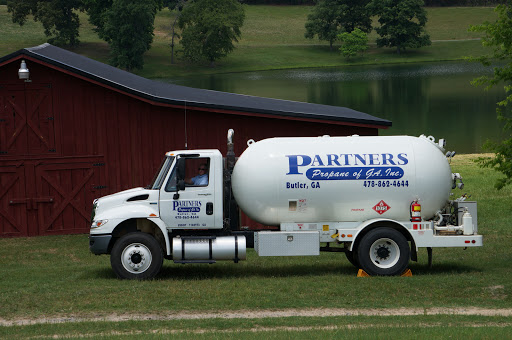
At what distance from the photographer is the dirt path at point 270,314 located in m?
13.2

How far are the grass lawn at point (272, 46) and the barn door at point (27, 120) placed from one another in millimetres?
87833

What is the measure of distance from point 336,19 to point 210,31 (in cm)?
2875

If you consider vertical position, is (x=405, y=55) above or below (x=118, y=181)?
above

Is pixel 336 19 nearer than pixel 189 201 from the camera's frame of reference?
No

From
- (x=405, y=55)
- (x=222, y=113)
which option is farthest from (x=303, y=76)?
(x=222, y=113)

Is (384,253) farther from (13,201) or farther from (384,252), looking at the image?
(13,201)

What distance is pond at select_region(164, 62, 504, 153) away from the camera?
55625mm

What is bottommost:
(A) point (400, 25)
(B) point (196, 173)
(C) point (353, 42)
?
(B) point (196, 173)

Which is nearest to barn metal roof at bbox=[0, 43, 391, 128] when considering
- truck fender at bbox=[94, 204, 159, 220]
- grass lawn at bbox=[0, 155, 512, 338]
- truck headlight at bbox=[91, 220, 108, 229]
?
grass lawn at bbox=[0, 155, 512, 338]

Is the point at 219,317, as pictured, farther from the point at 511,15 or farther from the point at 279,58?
the point at 279,58

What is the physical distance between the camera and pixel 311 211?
16.4 m

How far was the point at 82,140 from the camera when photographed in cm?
2433

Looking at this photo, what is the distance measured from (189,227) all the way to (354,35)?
11555 centimetres

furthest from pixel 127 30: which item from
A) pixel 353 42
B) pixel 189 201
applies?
pixel 189 201
